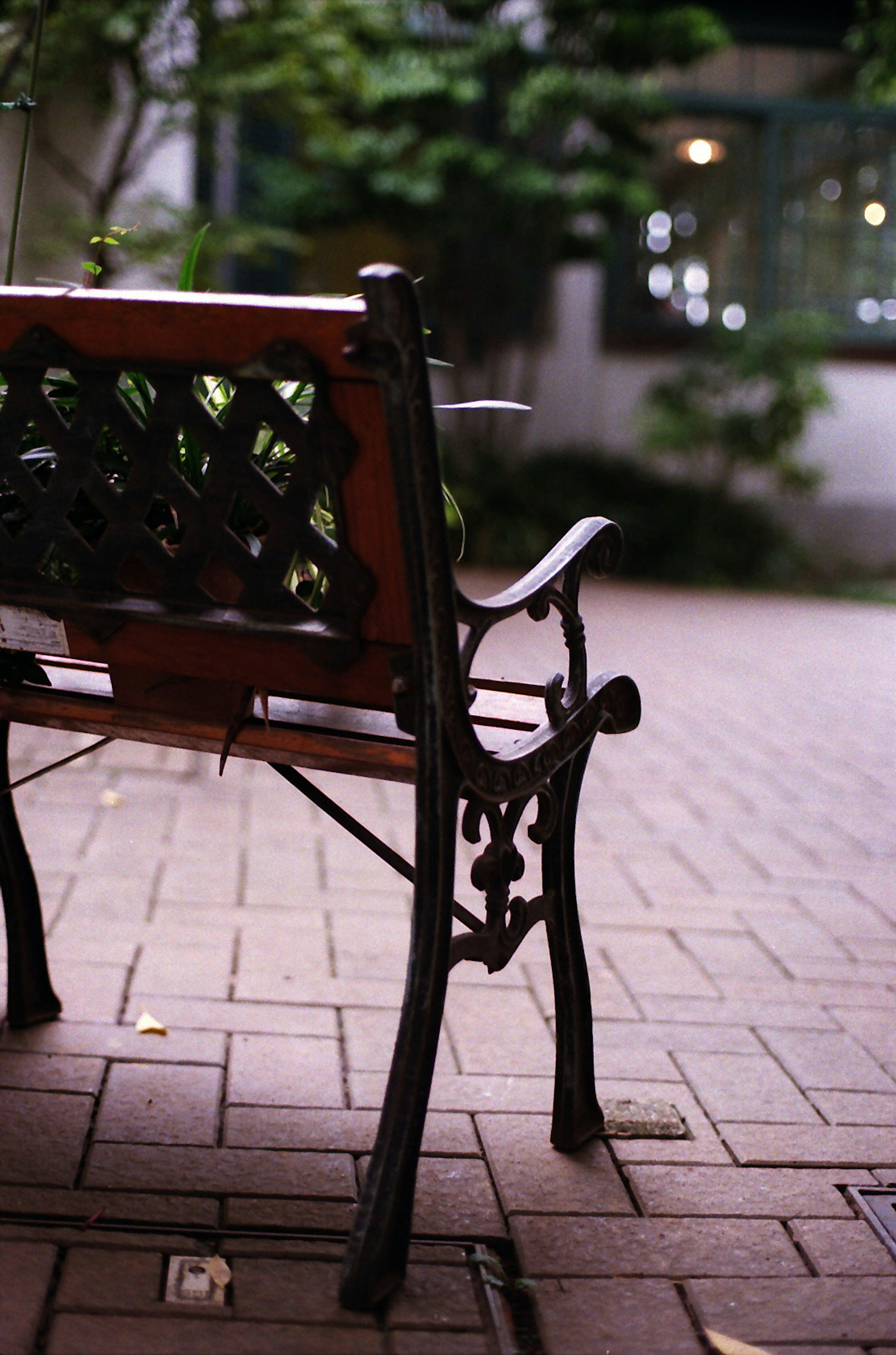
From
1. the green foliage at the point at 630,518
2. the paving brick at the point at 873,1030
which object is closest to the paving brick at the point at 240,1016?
the paving brick at the point at 873,1030

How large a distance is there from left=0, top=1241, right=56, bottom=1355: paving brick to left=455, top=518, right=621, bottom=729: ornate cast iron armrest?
914 mm

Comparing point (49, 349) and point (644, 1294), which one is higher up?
point (49, 349)

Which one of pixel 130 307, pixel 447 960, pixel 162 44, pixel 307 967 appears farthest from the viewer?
pixel 162 44

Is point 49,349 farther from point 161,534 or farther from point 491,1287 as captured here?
point 491,1287

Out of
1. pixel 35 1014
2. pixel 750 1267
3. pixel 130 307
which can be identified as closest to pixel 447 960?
pixel 750 1267

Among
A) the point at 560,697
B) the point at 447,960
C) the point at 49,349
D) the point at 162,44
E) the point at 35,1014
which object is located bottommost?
the point at 35,1014

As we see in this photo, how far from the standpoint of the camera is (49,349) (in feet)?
5.43

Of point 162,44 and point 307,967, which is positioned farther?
point 162,44

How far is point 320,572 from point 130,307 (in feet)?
1.37

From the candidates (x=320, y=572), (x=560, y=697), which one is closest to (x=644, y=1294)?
(x=560, y=697)

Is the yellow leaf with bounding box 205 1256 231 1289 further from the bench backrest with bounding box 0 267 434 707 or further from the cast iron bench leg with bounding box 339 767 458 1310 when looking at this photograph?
the bench backrest with bounding box 0 267 434 707

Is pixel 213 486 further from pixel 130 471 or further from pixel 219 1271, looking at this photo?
pixel 219 1271

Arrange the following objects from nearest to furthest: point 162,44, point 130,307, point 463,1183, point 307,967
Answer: point 130,307 < point 463,1183 < point 307,967 < point 162,44

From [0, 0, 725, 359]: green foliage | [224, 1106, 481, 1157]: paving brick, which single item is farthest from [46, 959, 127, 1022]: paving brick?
[0, 0, 725, 359]: green foliage
